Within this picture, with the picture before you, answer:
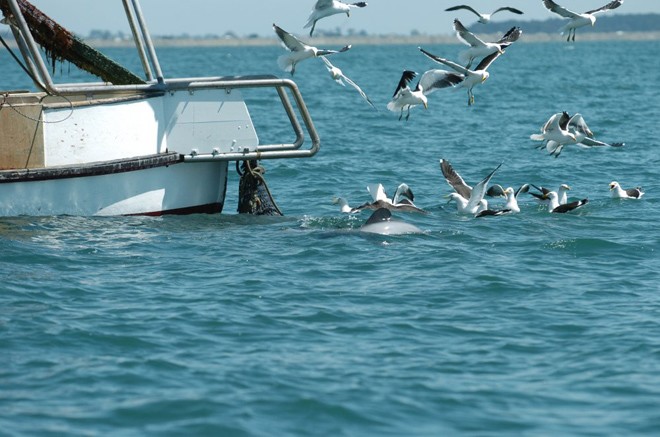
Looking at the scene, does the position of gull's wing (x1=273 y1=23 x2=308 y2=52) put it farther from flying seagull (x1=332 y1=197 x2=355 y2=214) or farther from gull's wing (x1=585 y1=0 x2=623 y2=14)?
gull's wing (x1=585 y1=0 x2=623 y2=14)

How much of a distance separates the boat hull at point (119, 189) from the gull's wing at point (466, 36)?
401cm

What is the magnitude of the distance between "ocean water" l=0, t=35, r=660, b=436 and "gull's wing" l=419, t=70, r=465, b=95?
1.77 m

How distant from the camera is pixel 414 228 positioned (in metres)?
14.8

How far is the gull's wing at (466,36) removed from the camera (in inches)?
680

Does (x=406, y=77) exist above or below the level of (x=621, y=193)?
above

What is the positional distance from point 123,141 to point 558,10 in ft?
23.3

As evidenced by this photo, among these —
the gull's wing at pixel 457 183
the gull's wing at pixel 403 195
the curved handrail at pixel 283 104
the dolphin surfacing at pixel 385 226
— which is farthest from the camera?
the gull's wing at pixel 457 183

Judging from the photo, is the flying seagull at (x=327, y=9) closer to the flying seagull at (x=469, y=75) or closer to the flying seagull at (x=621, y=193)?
the flying seagull at (x=469, y=75)

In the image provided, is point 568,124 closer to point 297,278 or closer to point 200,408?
point 297,278

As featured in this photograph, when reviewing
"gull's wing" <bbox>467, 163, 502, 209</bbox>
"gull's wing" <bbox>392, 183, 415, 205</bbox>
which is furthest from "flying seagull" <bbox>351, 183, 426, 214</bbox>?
"gull's wing" <bbox>467, 163, 502, 209</bbox>

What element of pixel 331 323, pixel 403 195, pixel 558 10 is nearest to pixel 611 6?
pixel 558 10

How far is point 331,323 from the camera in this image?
10633 mm

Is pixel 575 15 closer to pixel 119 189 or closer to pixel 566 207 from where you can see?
pixel 566 207

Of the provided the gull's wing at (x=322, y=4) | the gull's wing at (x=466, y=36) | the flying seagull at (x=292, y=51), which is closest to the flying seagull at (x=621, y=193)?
the gull's wing at (x=466, y=36)
